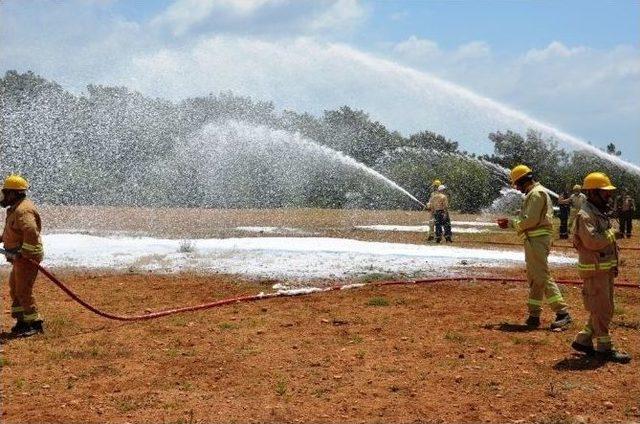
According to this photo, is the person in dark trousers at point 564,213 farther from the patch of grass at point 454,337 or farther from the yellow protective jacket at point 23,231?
the yellow protective jacket at point 23,231

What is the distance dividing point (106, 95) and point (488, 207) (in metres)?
26.7

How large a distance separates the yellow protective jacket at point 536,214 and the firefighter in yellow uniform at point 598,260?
1.39 meters

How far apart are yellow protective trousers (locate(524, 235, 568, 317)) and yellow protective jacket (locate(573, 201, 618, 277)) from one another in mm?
1433

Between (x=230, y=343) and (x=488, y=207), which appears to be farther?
(x=488, y=207)

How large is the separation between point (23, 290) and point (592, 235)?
6.56 metres

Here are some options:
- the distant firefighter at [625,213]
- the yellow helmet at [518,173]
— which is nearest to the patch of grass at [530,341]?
the yellow helmet at [518,173]

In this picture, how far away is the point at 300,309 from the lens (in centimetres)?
952

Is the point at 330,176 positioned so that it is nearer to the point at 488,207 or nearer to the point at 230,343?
the point at 488,207

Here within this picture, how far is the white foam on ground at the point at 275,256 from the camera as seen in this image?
43.4 ft

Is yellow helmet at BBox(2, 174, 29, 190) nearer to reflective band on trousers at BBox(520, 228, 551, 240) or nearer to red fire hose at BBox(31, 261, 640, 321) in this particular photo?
red fire hose at BBox(31, 261, 640, 321)

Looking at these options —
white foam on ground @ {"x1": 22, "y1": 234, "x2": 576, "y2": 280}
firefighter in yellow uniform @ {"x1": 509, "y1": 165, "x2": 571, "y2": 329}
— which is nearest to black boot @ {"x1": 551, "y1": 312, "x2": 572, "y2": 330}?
firefighter in yellow uniform @ {"x1": 509, "y1": 165, "x2": 571, "y2": 329}

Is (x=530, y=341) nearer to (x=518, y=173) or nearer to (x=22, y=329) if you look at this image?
(x=518, y=173)

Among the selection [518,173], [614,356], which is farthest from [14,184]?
[614,356]

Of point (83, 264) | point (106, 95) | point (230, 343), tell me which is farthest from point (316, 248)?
point (106, 95)
